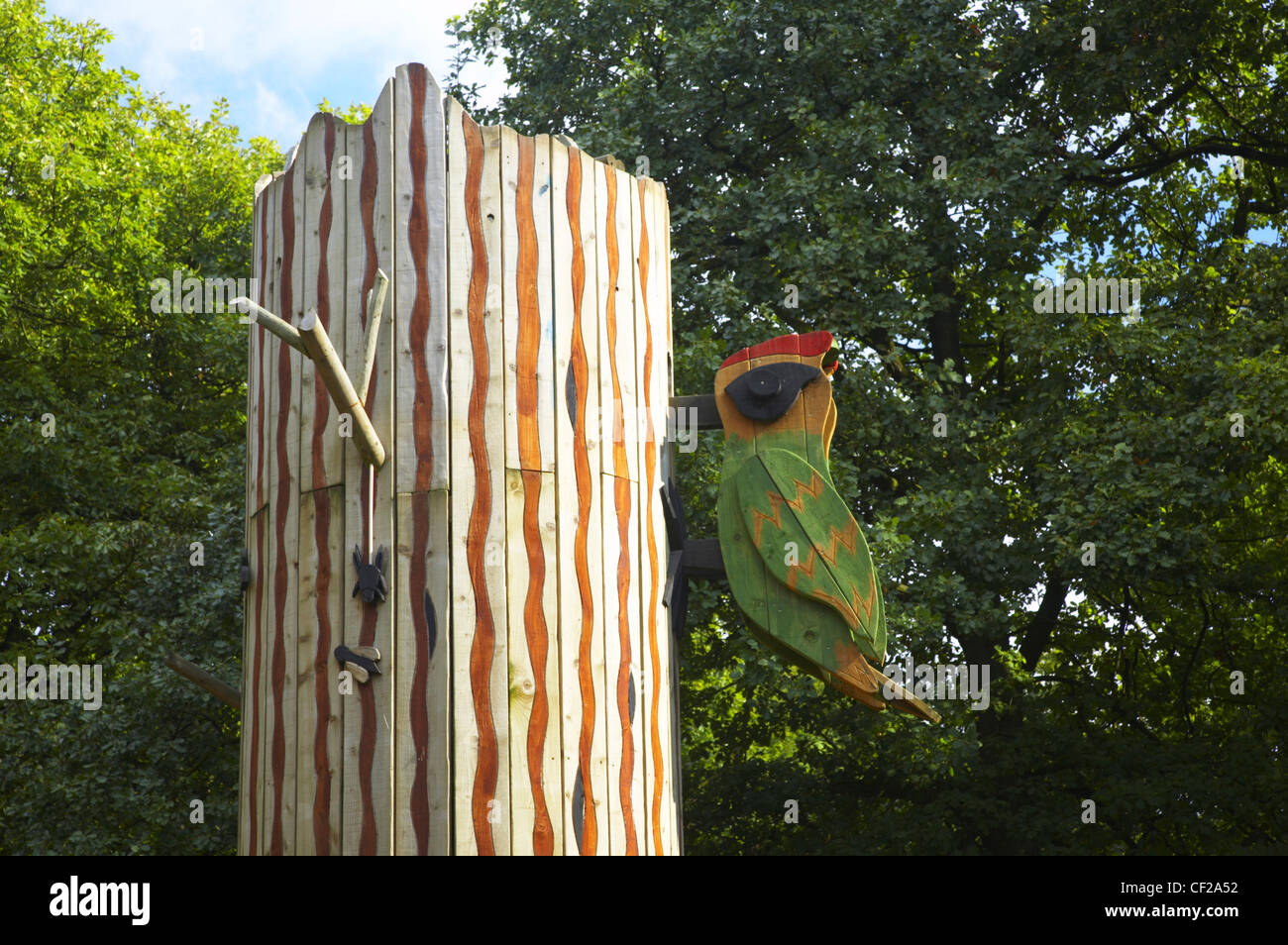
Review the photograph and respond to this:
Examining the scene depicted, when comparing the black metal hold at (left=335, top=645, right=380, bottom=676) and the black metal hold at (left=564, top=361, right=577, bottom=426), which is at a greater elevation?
the black metal hold at (left=564, top=361, right=577, bottom=426)

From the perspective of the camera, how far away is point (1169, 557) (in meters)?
13.4

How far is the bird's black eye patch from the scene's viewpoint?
20.9 feet

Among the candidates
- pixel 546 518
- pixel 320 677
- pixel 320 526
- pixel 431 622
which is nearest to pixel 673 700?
pixel 546 518

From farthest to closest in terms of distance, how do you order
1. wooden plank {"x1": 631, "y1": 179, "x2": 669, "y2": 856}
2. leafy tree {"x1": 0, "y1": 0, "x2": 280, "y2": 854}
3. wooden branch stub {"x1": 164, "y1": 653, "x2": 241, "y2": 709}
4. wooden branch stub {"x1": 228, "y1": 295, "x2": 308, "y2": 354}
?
leafy tree {"x1": 0, "y1": 0, "x2": 280, "y2": 854}, wooden branch stub {"x1": 164, "y1": 653, "x2": 241, "y2": 709}, wooden plank {"x1": 631, "y1": 179, "x2": 669, "y2": 856}, wooden branch stub {"x1": 228, "y1": 295, "x2": 308, "y2": 354}

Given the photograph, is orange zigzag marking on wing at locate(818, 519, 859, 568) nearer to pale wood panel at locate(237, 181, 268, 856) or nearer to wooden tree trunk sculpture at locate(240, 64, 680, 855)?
wooden tree trunk sculpture at locate(240, 64, 680, 855)

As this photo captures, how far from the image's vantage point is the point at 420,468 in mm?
5566

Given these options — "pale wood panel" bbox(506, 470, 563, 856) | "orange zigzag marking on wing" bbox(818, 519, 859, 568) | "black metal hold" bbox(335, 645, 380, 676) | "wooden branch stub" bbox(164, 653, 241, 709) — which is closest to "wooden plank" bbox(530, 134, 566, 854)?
"pale wood panel" bbox(506, 470, 563, 856)

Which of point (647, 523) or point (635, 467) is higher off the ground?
point (635, 467)

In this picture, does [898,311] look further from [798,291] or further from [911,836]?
[911,836]

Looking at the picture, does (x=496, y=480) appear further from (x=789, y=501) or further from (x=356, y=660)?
(x=789, y=501)

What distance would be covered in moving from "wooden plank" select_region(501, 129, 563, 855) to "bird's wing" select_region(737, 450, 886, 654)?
109 cm

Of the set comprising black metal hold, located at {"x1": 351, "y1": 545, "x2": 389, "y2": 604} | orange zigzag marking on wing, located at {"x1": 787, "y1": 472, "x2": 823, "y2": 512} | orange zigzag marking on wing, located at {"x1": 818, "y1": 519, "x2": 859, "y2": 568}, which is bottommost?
black metal hold, located at {"x1": 351, "y1": 545, "x2": 389, "y2": 604}

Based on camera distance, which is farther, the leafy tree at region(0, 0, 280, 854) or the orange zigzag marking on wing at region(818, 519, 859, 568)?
the leafy tree at region(0, 0, 280, 854)

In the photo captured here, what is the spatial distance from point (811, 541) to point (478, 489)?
5.15 ft
